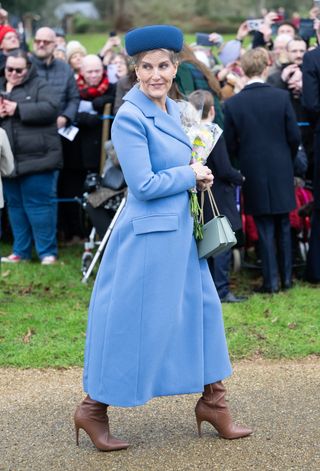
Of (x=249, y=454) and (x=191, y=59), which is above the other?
(x=191, y=59)

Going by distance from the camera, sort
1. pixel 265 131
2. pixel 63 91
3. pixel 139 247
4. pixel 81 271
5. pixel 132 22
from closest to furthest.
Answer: pixel 139 247, pixel 265 131, pixel 81 271, pixel 63 91, pixel 132 22

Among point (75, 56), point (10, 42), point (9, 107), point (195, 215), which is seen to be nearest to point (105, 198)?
point (9, 107)

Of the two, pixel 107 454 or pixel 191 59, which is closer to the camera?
pixel 107 454

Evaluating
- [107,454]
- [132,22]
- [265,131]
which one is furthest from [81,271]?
[132,22]

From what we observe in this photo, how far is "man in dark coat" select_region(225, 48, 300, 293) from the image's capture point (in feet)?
25.1

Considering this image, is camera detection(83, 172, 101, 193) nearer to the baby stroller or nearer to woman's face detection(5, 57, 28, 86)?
the baby stroller

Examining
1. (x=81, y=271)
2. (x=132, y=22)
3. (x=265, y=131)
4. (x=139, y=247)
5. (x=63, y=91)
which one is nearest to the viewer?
(x=139, y=247)

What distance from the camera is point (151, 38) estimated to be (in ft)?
13.8

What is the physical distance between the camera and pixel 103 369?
4375 mm

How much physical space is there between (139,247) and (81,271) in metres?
4.31

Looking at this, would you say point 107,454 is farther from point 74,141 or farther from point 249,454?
point 74,141

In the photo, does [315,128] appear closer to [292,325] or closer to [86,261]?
[292,325]

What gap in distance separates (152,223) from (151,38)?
0.86 m

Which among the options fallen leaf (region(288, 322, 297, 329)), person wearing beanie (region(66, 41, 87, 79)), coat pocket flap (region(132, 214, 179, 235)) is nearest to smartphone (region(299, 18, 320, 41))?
person wearing beanie (region(66, 41, 87, 79))
